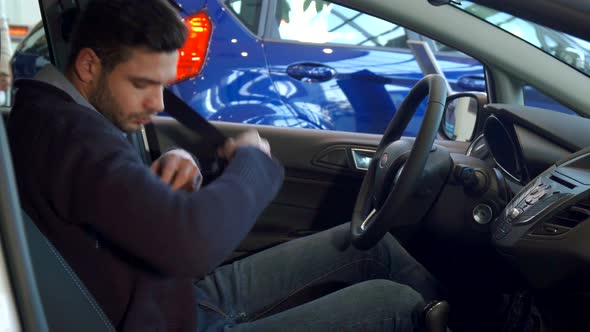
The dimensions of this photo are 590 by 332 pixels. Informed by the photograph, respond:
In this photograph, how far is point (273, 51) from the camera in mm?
2900

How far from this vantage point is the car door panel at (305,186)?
2.27m

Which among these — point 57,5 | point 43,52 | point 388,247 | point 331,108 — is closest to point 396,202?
point 388,247

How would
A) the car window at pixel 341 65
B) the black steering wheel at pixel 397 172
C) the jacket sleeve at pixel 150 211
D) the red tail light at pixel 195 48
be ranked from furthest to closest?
the car window at pixel 341 65
the red tail light at pixel 195 48
the black steering wheel at pixel 397 172
the jacket sleeve at pixel 150 211

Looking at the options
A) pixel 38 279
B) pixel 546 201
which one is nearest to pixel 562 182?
pixel 546 201

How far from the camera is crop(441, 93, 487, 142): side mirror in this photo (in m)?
2.22

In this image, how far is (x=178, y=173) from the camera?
1.29m

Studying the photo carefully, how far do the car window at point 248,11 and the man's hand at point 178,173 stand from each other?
1638 mm

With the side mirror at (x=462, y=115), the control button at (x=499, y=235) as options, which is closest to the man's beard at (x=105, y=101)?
the control button at (x=499, y=235)

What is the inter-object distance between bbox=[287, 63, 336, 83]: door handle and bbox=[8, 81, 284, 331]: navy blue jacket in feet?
5.62

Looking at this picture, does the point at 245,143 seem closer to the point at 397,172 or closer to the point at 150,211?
the point at 150,211

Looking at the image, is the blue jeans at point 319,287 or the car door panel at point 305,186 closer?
the blue jeans at point 319,287

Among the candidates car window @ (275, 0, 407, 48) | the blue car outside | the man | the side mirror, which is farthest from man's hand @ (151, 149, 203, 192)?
car window @ (275, 0, 407, 48)

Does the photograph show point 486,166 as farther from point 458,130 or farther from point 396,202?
point 458,130

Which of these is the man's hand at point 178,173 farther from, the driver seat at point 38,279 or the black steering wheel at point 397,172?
the black steering wheel at point 397,172
